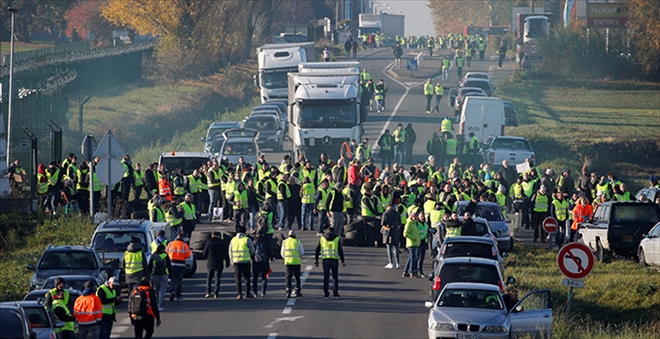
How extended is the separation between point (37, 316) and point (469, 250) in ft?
31.9

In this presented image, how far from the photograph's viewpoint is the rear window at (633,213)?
28.7 meters

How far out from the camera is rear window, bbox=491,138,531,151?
45.0 meters

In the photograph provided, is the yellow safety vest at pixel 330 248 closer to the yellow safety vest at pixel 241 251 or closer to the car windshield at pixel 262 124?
the yellow safety vest at pixel 241 251

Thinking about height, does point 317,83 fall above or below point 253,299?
above

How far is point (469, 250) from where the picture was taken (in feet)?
79.6

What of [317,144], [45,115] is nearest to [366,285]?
[317,144]

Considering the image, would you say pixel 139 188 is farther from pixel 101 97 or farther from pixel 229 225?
pixel 101 97

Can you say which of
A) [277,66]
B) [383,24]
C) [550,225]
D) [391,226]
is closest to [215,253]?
[391,226]

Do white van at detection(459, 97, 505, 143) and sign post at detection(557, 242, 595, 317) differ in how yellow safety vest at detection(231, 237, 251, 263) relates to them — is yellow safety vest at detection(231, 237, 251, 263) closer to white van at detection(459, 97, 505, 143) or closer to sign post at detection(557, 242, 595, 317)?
sign post at detection(557, 242, 595, 317)

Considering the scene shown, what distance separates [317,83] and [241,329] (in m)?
23.6

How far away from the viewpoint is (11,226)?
33875mm

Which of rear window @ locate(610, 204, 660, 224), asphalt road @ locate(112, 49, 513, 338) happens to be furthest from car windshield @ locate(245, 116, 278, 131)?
rear window @ locate(610, 204, 660, 224)

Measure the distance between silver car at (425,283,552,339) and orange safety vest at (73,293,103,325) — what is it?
204 inches

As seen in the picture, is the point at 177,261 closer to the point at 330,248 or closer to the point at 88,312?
the point at 330,248
